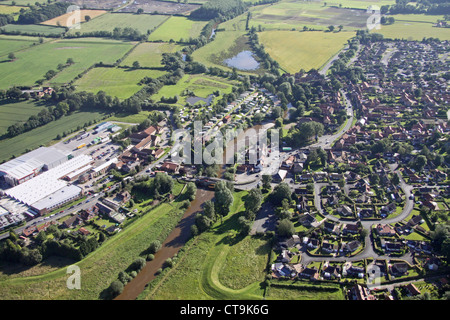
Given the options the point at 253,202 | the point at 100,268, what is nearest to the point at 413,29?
the point at 253,202

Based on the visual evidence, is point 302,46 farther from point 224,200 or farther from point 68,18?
point 68,18

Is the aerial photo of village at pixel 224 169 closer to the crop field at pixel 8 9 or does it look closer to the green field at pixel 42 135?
the green field at pixel 42 135

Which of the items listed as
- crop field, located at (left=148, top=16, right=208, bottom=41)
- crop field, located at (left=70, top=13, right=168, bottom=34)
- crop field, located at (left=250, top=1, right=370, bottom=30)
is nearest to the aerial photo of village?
crop field, located at (left=148, top=16, right=208, bottom=41)

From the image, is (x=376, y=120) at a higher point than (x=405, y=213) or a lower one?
higher

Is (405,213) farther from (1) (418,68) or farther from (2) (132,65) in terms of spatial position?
(2) (132,65)

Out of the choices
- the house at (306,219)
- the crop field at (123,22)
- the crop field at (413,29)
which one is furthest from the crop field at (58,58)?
the crop field at (413,29)

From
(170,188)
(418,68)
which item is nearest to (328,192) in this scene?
(170,188)
